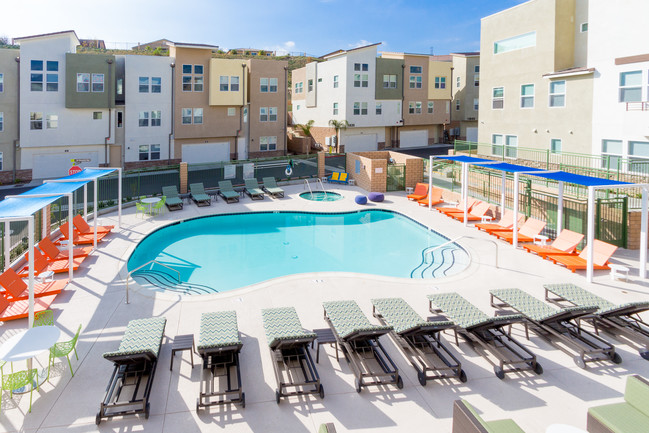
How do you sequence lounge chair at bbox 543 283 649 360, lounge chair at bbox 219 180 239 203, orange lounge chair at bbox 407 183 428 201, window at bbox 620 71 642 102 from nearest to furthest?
lounge chair at bbox 543 283 649 360, window at bbox 620 71 642 102, orange lounge chair at bbox 407 183 428 201, lounge chair at bbox 219 180 239 203

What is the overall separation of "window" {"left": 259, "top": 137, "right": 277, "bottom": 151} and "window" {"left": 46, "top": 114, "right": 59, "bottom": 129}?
1594 centimetres

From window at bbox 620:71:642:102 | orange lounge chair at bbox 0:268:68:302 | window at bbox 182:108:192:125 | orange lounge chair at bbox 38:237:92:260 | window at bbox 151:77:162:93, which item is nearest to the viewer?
orange lounge chair at bbox 0:268:68:302

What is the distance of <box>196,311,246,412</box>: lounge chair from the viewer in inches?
292

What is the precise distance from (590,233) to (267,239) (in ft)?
39.6

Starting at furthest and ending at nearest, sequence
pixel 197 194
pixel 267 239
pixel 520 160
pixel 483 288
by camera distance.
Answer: pixel 520 160 < pixel 197 194 < pixel 267 239 < pixel 483 288

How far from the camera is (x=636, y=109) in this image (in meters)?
20.8

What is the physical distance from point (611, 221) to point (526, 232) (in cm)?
272

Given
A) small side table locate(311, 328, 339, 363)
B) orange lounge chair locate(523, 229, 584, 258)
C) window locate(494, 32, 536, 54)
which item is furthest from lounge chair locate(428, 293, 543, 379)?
window locate(494, 32, 536, 54)

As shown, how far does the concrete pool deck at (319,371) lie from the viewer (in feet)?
23.3

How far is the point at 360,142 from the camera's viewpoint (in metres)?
47.2

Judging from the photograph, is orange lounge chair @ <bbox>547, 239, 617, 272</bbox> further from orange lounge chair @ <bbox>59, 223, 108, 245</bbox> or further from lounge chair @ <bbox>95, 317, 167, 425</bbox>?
orange lounge chair @ <bbox>59, 223, 108, 245</bbox>

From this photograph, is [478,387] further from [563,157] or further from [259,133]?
[259,133]

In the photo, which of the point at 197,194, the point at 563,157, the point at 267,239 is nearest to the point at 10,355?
the point at 267,239

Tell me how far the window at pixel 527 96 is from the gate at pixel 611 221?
12983 mm
